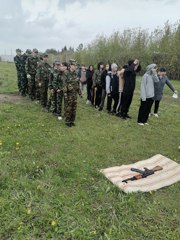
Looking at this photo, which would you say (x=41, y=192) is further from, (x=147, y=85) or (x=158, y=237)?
(x=147, y=85)

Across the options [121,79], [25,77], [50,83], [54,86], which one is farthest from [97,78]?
[25,77]

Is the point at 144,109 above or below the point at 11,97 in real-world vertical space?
above

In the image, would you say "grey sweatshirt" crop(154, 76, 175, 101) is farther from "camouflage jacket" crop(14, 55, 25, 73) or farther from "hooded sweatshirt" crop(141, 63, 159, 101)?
"camouflage jacket" crop(14, 55, 25, 73)

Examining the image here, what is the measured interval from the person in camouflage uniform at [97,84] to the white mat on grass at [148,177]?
4842 mm

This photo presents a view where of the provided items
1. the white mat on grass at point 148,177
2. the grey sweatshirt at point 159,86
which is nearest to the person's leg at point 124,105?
the grey sweatshirt at point 159,86

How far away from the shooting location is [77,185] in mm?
Answer: 5016

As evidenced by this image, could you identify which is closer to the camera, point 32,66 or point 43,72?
point 43,72

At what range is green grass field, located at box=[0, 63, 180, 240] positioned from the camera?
3908 millimetres

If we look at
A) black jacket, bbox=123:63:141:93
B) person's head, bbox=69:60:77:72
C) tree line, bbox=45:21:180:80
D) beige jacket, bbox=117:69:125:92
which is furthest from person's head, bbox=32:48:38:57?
tree line, bbox=45:21:180:80

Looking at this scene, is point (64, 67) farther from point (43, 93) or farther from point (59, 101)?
point (43, 93)

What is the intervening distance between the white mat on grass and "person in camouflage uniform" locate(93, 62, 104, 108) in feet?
15.9

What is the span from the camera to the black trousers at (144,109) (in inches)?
354

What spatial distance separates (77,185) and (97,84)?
6225 millimetres

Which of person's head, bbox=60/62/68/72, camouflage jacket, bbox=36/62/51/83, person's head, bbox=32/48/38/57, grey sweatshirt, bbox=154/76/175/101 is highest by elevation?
person's head, bbox=32/48/38/57
